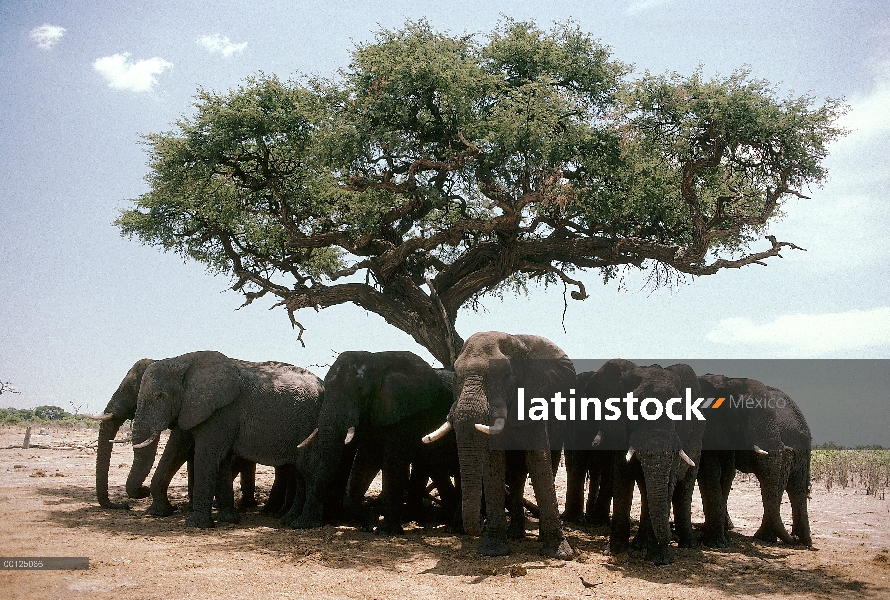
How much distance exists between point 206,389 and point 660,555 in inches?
303

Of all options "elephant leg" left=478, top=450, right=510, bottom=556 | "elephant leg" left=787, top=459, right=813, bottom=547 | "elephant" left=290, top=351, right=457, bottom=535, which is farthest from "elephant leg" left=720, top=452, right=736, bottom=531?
"elephant" left=290, top=351, right=457, bottom=535

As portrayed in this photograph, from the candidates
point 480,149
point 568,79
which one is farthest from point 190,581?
point 568,79

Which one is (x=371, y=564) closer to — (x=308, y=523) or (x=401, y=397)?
(x=308, y=523)

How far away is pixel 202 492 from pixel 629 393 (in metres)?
6.95

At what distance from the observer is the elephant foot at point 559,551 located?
1066 cm

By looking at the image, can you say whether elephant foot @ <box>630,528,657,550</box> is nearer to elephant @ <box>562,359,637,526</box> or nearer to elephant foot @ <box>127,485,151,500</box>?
elephant @ <box>562,359,637,526</box>

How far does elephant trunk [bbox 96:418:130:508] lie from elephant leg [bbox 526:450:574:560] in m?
7.85

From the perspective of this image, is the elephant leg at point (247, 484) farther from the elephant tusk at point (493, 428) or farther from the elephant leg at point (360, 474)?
the elephant tusk at point (493, 428)

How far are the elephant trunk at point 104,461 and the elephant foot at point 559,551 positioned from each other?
795cm

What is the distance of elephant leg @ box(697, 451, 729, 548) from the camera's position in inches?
478

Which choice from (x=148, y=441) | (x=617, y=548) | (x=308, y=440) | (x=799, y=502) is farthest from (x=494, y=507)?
(x=148, y=441)

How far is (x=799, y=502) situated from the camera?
1263 centimetres

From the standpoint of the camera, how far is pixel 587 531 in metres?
13.4

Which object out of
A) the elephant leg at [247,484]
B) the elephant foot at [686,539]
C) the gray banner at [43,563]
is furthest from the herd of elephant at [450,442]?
the gray banner at [43,563]
